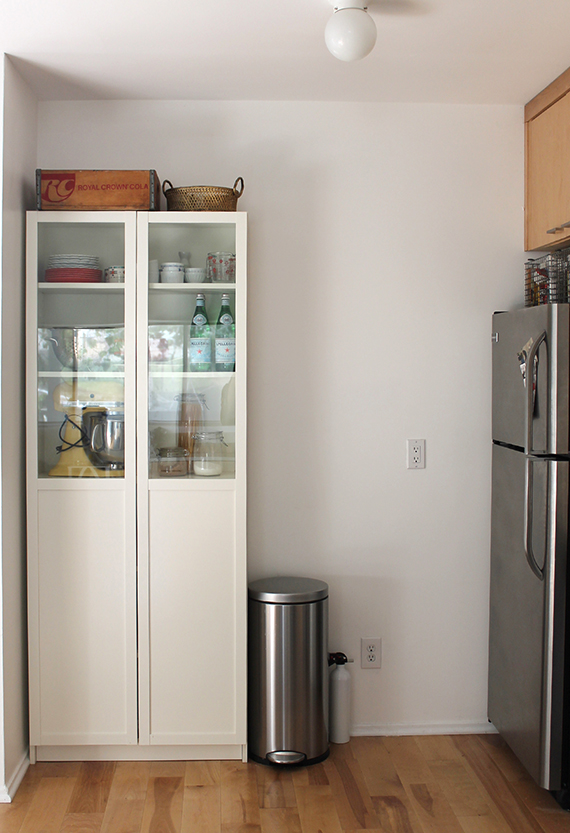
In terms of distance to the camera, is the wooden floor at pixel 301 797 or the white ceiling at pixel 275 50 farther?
the wooden floor at pixel 301 797

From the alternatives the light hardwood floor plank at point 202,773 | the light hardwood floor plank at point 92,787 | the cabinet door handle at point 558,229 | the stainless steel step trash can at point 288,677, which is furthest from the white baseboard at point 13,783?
the cabinet door handle at point 558,229

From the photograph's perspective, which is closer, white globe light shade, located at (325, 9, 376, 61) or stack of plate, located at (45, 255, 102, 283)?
white globe light shade, located at (325, 9, 376, 61)

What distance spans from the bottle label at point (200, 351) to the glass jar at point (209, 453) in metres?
0.27

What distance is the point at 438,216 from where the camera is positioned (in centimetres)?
272

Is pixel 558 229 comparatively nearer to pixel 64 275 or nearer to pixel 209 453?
pixel 209 453

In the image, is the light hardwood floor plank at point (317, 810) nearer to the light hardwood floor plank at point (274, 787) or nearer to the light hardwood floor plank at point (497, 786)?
the light hardwood floor plank at point (274, 787)

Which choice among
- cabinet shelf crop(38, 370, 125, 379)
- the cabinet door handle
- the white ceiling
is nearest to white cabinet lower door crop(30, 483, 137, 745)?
cabinet shelf crop(38, 370, 125, 379)

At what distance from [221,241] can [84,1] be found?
0.84m

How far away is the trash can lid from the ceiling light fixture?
1.78m

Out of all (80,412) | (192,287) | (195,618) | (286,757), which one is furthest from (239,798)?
(192,287)

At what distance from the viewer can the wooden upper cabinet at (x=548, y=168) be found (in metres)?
2.39

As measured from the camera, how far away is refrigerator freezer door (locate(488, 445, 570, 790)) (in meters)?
2.19

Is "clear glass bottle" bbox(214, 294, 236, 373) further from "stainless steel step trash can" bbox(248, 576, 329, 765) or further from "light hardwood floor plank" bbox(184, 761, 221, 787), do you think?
"light hardwood floor plank" bbox(184, 761, 221, 787)

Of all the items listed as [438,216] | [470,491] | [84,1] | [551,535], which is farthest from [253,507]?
[84,1]
